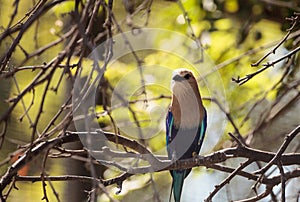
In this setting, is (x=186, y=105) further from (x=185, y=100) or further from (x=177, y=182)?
(x=177, y=182)

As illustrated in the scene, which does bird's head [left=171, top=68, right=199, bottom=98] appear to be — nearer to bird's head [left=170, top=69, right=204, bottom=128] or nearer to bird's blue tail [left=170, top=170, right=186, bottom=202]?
bird's head [left=170, top=69, right=204, bottom=128]

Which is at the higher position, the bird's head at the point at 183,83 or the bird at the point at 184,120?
the bird's head at the point at 183,83

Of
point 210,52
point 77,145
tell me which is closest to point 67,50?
point 77,145

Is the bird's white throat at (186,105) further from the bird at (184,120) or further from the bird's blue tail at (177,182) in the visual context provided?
the bird's blue tail at (177,182)

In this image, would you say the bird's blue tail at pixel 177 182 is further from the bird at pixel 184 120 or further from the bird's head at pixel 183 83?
the bird's head at pixel 183 83

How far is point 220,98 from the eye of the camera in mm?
2631

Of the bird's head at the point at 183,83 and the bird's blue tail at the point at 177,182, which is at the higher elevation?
the bird's head at the point at 183,83

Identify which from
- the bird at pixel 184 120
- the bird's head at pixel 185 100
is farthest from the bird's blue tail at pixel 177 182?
the bird's head at pixel 185 100

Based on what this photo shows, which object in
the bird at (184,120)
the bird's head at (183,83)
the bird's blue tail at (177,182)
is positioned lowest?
the bird's blue tail at (177,182)

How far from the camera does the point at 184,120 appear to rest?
7.35 ft

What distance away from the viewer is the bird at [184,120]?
218cm

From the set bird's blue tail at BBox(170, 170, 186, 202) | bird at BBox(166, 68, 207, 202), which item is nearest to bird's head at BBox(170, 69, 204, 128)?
bird at BBox(166, 68, 207, 202)

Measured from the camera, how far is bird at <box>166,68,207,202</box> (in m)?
2.18

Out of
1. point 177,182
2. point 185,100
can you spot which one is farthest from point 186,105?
point 177,182
